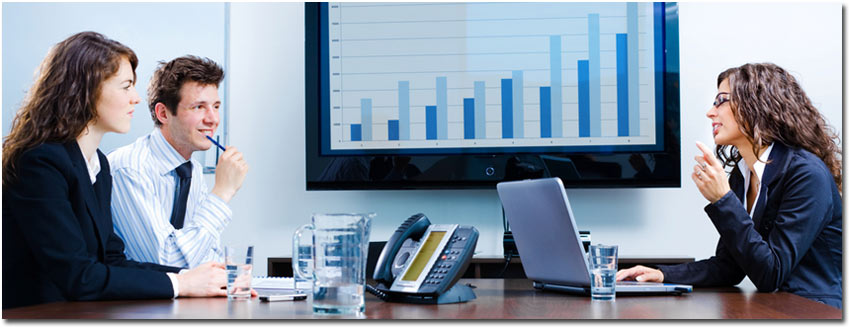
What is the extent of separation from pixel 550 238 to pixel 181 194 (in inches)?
57.8

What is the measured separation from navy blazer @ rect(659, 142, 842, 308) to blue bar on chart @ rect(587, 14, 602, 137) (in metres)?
1.00

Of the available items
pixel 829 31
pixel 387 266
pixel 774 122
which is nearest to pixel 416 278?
pixel 387 266

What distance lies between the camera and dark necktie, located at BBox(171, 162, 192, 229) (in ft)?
8.64

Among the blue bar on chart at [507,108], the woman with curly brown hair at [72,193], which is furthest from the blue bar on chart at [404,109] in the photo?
the woman with curly brown hair at [72,193]

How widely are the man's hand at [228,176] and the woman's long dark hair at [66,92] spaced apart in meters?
0.63

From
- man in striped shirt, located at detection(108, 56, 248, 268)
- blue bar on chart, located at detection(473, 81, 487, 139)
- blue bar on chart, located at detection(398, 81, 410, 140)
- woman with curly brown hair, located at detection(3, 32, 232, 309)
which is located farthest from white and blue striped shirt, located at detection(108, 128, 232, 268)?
blue bar on chart, located at detection(473, 81, 487, 139)

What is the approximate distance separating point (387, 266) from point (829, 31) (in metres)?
2.38

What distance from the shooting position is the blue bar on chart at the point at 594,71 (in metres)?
3.06

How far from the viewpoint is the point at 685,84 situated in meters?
3.15

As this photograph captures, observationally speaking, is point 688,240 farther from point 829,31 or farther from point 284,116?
point 284,116

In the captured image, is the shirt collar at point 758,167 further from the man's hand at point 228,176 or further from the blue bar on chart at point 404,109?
the man's hand at point 228,176

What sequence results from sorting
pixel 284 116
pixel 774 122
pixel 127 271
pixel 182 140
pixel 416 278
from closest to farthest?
1. pixel 416 278
2. pixel 127 271
3. pixel 774 122
4. pixel 182 140
5. pixel 284 116

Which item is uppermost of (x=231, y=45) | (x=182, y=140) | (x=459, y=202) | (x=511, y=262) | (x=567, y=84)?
(x=231, y=45)

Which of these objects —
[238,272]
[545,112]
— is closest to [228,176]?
[238,272]
